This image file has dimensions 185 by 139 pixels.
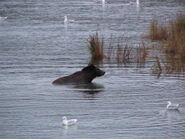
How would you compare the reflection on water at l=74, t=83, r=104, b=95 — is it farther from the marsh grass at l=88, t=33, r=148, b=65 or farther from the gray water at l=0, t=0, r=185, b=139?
the marsh grass at l=88, t=33, r=148, b=65

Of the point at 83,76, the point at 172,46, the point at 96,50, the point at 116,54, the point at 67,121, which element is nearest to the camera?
the point at 67,121

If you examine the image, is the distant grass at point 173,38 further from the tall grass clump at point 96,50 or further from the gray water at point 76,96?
the tall grass clump at point 96,50

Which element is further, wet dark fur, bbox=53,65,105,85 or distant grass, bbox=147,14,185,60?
distant grass, bbox=147,14,185,60

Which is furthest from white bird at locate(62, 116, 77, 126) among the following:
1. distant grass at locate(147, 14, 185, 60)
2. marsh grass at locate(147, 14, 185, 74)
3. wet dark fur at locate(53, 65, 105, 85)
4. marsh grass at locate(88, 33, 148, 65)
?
distant grass at locate(147, 14, 185, 60)

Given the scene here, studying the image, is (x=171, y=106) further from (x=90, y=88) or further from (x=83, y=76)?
(x=83, y=76)

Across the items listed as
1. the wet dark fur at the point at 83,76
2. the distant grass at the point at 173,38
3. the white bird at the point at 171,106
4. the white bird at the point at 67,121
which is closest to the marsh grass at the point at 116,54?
the distant grass at the point at 173,38

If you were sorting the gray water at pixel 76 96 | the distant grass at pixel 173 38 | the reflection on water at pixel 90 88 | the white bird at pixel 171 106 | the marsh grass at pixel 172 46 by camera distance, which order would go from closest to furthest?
the gray water at pixel 76 96
the white bird at pixel 171 106
the reflection on water at pixel 90 88
the marsh grass at pixel 172 46
the distant grass at pixel 173 38

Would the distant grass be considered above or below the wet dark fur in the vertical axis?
below

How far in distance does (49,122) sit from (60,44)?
14027mm

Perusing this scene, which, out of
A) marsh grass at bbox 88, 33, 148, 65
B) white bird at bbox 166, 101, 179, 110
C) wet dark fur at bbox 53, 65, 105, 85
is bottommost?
marsh grass at bbox 88, 33, 148, 65

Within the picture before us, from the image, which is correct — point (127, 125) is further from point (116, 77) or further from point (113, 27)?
point (113, 27)

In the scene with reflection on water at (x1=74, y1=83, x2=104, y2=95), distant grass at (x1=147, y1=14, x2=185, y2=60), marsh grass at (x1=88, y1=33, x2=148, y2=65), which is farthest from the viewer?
distant grass at (x1=147, y1=14, x2=185, y2=60)

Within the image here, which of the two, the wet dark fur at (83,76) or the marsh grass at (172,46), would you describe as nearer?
the wet dark fur at (83,76)

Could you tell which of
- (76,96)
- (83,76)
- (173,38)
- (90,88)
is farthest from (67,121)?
(173,38)
